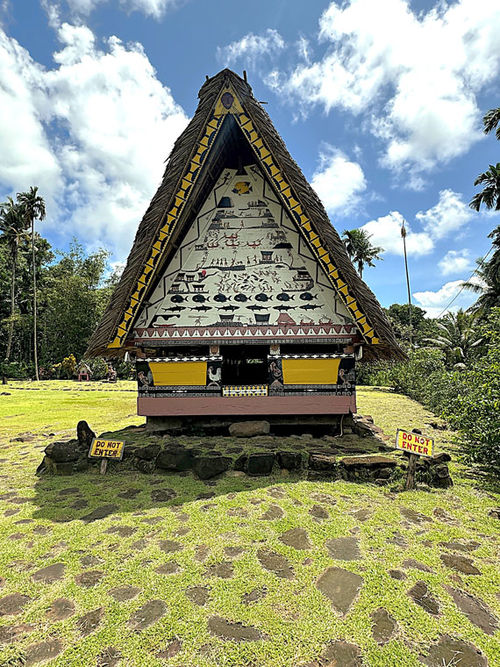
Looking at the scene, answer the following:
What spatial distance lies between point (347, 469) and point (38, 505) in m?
3.88

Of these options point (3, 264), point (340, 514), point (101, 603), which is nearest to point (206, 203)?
point (340, 514)

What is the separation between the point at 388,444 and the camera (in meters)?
6.37

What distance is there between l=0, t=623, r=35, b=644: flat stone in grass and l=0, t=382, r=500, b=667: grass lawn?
1 cm

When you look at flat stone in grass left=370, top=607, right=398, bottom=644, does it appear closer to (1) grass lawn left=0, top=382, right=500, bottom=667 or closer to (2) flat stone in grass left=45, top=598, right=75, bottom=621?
(1) grass lawn left=0, top=382, right=500, bottom=667

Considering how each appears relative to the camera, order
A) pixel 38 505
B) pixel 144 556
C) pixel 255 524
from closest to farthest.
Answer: pixel 144 556 → pixel 255 524 → pixel 38 505

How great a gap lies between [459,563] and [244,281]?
18.6ft

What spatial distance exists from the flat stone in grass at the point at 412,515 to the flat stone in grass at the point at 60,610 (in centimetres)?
311

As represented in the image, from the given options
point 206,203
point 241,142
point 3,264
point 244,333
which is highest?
point 3,264

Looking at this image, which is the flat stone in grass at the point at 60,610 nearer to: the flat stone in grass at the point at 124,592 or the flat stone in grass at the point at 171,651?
the flat stone in grass at the point at 124,592

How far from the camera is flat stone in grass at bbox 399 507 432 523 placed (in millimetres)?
3560

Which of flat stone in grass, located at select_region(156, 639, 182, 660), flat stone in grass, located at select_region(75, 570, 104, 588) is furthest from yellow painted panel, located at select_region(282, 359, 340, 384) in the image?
flat stone in grass, located at select_region(156, 639, 182, 660)

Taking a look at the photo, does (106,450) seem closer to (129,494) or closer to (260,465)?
(129,494)

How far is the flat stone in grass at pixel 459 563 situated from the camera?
273 centimetres

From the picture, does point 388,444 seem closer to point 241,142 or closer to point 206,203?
point 206,203
